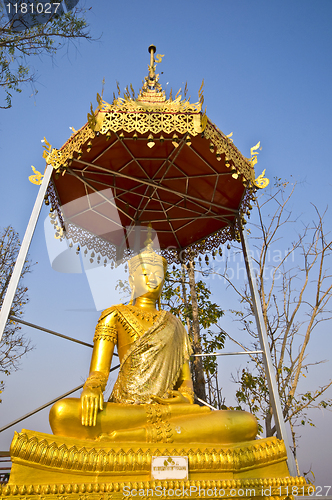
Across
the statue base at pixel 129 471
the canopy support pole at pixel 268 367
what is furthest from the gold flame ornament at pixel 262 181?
the statue base at pixel 129 471

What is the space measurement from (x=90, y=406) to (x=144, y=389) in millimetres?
871

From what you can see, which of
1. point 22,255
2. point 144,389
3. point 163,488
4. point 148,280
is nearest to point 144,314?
point 148,280

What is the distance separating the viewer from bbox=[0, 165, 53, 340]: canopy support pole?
3043 millimetres

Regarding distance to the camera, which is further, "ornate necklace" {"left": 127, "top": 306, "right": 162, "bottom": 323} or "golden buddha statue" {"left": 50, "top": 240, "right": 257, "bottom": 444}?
"ornate necklace" {"left": 127, "top": 306, "right": 162, "bottom": 323}

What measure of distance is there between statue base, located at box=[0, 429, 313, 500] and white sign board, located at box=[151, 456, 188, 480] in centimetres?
4

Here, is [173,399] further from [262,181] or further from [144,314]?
[262,181]

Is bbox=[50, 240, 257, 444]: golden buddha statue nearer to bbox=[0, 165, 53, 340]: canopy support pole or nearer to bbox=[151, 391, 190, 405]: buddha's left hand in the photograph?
bbox=[151, 391, 190, 405]: buddha's left hand

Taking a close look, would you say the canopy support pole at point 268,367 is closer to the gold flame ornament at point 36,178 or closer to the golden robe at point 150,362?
the golden robe at point 150,362

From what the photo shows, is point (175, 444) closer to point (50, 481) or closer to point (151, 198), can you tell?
point (50, 481)

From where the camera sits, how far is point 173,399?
3549mm

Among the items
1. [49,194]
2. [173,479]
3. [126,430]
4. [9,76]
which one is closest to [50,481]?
[126,430]

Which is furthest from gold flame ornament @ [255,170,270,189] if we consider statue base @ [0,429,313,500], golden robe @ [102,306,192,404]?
statue base @ [0,429,313,500]

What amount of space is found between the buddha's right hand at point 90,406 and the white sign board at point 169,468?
59cm

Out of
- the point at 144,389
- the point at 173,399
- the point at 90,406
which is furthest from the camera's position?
the point at 144,389
